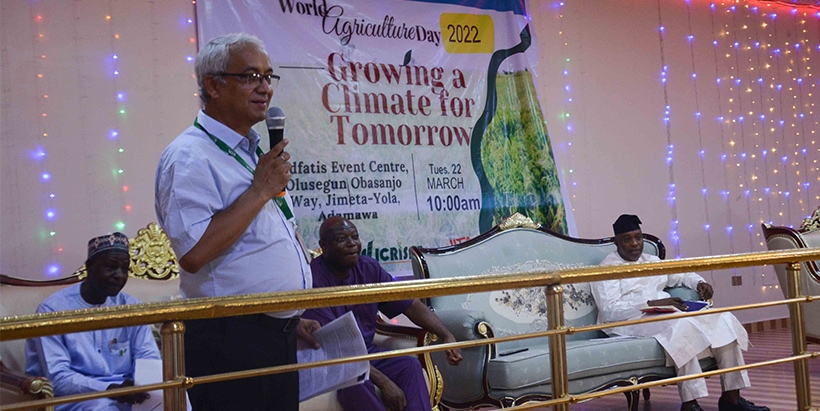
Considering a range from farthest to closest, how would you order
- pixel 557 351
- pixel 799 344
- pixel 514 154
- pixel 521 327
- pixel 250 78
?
pixel 514 154, pixel 521 327, pixel 799 344, pixel 557 351, pixel 250 78

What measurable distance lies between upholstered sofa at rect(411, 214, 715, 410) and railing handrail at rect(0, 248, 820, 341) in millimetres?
1559

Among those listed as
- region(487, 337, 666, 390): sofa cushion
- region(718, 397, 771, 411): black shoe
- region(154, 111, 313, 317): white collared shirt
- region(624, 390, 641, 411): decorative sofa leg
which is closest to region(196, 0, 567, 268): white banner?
region(487, 337, 666, 390): sofa cushion

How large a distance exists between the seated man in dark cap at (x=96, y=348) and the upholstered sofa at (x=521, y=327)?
1307 millimetres

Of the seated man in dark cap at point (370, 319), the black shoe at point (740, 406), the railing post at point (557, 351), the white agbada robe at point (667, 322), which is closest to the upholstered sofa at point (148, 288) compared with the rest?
the seated man in dark cap at point (370, 319)

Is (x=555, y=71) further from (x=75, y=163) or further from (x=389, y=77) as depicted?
(x=75, y=163)

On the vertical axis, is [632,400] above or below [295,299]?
below

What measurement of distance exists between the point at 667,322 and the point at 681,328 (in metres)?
0.10

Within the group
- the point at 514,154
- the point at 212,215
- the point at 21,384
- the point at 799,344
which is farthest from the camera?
the point at 514,154

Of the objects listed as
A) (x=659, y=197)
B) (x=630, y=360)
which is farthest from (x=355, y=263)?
(x=659, y=197)

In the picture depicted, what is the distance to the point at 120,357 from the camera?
2.91 metres

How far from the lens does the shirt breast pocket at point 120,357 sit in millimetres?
2893

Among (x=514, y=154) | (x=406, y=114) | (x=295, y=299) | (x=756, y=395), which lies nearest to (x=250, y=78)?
(x=295, y=299)

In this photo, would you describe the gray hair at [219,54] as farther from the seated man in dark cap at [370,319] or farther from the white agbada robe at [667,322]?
the white agbada robe at [667,322]

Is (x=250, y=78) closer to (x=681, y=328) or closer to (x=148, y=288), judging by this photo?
(x=148, y=288)
